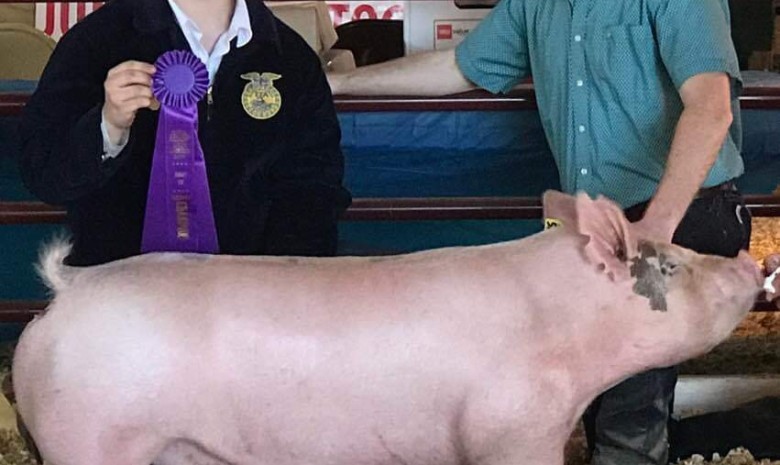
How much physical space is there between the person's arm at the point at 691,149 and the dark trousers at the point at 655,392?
15 cm

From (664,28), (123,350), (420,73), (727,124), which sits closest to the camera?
(123,350)

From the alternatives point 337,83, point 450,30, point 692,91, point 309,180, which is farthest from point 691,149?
point 450,30

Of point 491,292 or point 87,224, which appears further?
point 87,224

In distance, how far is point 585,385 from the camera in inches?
44.9

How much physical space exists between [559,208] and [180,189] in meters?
0.39

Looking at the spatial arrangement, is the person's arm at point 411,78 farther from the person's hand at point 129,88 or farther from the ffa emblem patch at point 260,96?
the person's hand at point 129,88

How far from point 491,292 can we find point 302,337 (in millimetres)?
169

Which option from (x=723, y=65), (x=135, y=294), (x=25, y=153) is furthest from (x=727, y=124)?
(x=25, y=153)

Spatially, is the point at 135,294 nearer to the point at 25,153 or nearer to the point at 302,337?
the point at 302,337

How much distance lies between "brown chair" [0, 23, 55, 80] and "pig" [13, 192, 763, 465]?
1.70 metres

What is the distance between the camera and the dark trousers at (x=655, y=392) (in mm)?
1466

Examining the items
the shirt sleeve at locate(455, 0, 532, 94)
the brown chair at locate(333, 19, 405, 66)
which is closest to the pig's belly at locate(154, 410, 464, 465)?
the shirt sleeve at locate(455, 0, 532, 94)

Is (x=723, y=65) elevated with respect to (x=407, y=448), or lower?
elevated

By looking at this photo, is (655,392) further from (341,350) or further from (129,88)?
(129,88)
